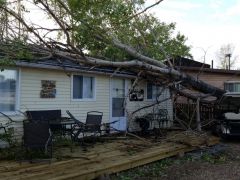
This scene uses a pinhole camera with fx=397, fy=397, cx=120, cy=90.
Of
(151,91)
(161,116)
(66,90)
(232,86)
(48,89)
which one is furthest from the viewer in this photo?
(232,86)

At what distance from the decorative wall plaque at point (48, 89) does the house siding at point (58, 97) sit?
10 centimetres

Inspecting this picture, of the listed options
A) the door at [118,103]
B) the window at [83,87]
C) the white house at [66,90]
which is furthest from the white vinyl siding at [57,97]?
the door at [118,103]

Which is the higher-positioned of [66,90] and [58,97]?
[66,90]

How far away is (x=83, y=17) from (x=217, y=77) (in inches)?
621

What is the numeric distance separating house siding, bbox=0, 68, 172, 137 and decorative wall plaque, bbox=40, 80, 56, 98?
0.32 ft

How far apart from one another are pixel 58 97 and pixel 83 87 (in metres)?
1.31

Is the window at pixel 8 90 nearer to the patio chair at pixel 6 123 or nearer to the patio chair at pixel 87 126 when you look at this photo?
the patio chair at pixel 6 123

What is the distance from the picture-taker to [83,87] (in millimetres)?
13500

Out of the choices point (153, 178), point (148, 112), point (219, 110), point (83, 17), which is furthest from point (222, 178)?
point (148, 112)

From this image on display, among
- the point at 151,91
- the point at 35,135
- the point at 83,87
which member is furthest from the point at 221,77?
the point at 35,135

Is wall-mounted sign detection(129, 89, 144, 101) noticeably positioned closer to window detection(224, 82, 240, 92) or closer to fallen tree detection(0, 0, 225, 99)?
fallen tree detection(0, 0, 225, 99)

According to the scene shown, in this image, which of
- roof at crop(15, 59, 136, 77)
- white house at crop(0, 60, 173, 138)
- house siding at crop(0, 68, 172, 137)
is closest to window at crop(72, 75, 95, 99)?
white house at crop(0, 60, 173, 138)

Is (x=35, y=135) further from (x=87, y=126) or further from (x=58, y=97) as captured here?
(x=58, y=97)

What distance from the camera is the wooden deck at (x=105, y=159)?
292 inches
